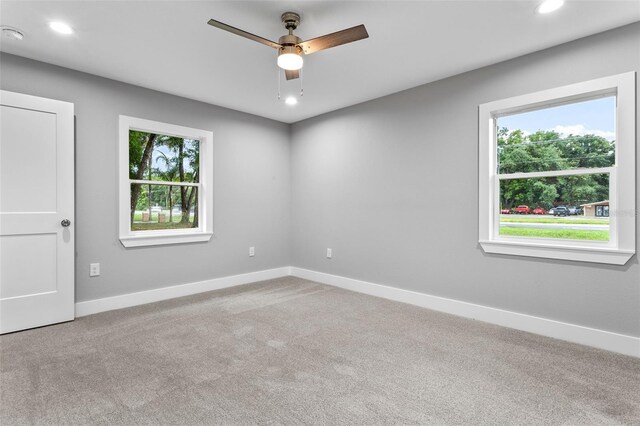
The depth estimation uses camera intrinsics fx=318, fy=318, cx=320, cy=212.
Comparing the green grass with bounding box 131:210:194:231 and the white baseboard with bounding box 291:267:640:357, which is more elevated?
the green grass with bounding box 131:210:194:231

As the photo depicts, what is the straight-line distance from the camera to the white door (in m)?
2.72

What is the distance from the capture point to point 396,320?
3.11 m

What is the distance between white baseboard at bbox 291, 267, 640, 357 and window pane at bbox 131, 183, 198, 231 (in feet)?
7.45

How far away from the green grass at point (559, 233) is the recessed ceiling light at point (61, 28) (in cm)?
406

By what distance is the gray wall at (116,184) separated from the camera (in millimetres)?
3176

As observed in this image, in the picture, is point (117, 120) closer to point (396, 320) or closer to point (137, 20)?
point (137, 20)

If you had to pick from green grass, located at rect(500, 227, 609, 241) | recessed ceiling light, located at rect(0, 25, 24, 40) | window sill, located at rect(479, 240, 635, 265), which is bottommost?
window sill, located at rect(479, 240, 635, 265)

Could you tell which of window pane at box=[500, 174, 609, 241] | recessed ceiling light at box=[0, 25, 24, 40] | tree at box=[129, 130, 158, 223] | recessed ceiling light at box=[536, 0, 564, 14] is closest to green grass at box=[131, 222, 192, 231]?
tree at box=[129, 130, 158, 223]

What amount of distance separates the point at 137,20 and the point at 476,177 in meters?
3.17

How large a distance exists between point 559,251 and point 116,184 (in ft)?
14.2

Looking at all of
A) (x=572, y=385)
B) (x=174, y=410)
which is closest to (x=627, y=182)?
(x=572, y=385)

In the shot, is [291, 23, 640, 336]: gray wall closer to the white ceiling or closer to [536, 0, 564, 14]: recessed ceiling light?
the white ceiling

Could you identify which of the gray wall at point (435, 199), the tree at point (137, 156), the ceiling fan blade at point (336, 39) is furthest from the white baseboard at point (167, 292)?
the ceiling fan blade at point (336, 39)

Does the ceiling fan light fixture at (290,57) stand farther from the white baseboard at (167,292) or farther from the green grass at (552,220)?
the white baseboard at (167,292)
